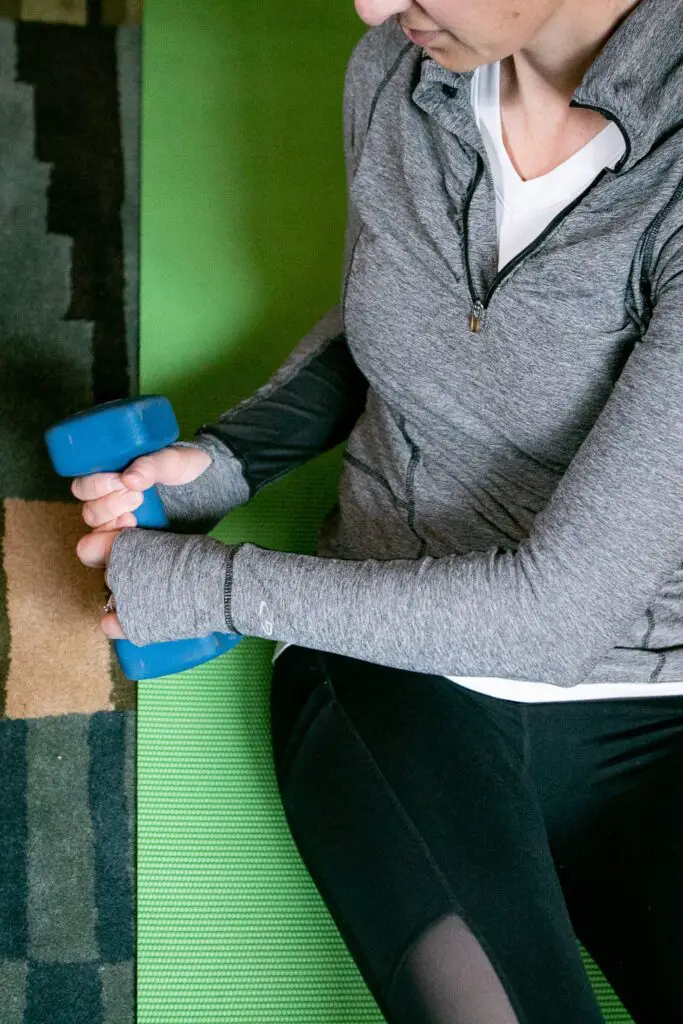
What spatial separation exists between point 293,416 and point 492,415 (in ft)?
1.04

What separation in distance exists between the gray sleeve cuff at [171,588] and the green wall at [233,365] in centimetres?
38

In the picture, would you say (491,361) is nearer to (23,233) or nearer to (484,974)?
(484,974)

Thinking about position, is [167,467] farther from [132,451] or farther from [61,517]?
[61,517]

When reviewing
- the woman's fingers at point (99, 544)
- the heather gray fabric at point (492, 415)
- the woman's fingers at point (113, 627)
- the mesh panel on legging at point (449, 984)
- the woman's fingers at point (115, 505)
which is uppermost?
the heather gray fabric at point (492, 415)

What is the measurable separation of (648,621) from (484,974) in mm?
385

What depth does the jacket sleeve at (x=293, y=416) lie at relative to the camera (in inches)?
44.7

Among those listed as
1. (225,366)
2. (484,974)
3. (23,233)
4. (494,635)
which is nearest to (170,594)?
(494,635)

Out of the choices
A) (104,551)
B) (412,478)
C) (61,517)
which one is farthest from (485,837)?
(61,517)

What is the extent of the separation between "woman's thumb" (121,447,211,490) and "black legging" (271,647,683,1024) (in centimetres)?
24

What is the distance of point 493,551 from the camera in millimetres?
964

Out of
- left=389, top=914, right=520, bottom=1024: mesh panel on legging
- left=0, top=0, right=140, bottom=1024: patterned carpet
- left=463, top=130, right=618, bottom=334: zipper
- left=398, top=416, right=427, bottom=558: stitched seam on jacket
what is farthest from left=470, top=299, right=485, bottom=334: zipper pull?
left=0, top=0, right=140, bottom=1024: patterned carpet

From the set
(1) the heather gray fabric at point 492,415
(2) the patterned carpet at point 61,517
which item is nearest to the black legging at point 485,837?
(1) the heather gray fabric at point 492,415

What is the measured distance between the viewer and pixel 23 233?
1.76 m

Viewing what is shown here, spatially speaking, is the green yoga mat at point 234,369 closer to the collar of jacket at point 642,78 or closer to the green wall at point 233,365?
the green wall at point 233,365
